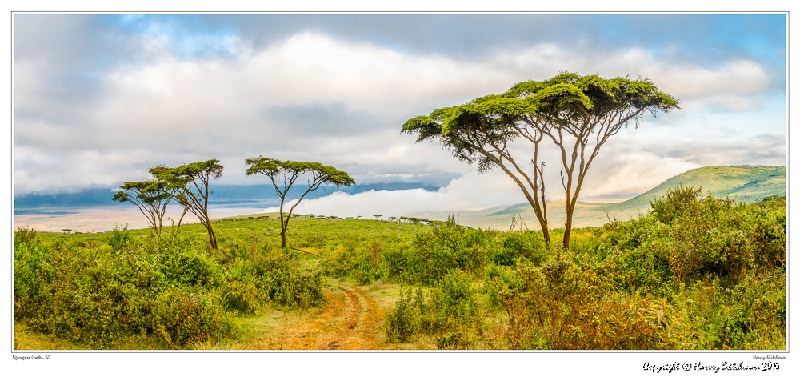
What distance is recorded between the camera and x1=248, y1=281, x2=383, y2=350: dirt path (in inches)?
332

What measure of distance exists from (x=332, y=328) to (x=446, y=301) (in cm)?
239

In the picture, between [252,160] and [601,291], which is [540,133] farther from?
[252,160]

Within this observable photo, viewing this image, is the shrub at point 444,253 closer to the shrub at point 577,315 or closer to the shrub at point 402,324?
the shrub at point 402,324

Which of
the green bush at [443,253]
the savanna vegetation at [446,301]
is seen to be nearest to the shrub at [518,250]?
the green bush at [443,253]

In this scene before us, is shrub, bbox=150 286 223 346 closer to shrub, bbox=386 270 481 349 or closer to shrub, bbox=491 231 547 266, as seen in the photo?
shrub, bbox=386 270 481 349

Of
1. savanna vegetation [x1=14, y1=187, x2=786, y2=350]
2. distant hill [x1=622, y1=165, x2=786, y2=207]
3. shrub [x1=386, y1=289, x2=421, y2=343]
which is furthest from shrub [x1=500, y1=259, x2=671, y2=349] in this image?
distant hill [x1=622, y1=165, x2=786, y2=207]

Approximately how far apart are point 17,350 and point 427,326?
6844 mm

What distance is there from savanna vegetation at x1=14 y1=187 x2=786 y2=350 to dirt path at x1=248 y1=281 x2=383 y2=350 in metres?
0.04

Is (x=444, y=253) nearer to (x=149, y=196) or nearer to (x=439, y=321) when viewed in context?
(x=439, y=321)

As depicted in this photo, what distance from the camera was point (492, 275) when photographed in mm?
13594

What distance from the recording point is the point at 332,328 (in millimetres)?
9555

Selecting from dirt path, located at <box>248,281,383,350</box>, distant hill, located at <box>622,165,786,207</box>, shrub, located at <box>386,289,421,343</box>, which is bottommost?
dirt path, located at <box>248,281,383,350</box>
